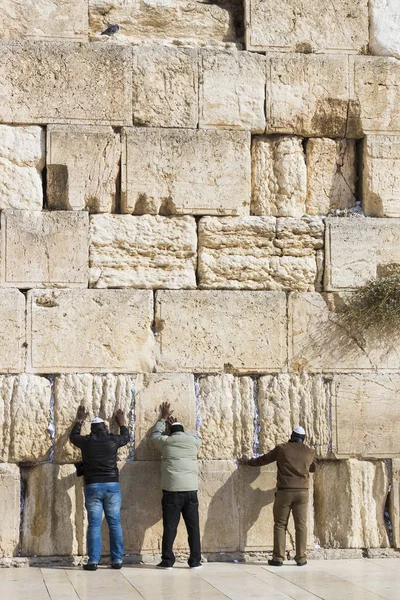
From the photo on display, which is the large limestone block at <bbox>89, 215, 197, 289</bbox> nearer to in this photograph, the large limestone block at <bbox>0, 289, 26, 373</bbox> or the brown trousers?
the large limestone block at <bbox>0, 289, 26, 373</bbox>

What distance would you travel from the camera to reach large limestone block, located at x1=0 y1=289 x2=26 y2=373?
8938 mm

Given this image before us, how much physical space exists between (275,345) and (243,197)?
1463 millimetres

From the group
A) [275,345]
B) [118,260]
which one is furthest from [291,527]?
[118,260]

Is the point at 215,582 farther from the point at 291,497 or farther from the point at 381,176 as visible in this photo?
the point at 381,176

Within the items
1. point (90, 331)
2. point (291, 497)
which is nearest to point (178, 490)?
point (291, 497)

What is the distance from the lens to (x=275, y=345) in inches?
367

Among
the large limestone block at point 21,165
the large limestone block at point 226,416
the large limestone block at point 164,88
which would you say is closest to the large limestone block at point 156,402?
the large limestone block at point 226,416

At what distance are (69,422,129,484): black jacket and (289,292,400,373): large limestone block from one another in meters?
1.95

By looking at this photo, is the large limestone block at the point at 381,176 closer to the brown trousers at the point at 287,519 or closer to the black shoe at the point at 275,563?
the brown trousers at the point at 287,519

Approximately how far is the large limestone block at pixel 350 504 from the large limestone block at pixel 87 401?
192 cm

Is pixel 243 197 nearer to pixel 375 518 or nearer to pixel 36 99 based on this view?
pixel 36 99

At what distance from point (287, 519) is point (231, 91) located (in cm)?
410

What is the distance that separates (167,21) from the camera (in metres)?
9.84

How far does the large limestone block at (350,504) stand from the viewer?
9219 millimetres
